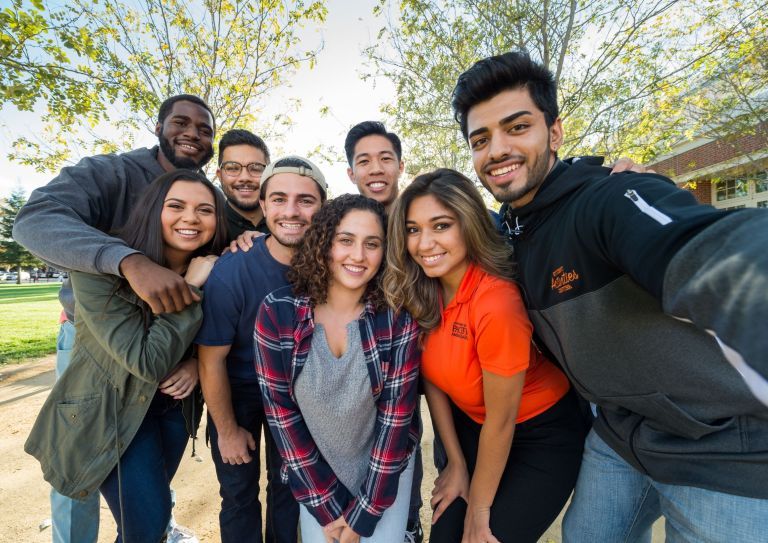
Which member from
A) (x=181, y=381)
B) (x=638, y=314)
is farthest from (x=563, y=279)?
(x=181, y=381)

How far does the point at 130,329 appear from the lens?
2143mm

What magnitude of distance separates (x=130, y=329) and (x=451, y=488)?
2.21m

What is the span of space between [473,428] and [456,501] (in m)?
0.47

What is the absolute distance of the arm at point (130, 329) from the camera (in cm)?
209

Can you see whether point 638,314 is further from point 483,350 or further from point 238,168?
point 238,168

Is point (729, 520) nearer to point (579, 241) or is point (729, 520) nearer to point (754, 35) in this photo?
point (579, 241)

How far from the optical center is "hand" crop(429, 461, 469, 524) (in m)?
2.40

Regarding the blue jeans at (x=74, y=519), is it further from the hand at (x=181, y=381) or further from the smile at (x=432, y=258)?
the smile at (x=432, y=258)

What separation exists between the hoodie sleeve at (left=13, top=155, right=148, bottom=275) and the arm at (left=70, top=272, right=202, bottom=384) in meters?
0.13

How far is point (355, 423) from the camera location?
90.5 inches

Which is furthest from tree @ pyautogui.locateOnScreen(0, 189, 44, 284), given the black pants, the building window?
the building window

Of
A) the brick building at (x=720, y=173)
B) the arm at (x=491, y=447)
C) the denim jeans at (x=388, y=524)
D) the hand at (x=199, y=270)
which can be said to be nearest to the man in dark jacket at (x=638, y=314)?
the arm at (x=491, y=447)

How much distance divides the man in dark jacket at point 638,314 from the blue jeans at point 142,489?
2.51 meters

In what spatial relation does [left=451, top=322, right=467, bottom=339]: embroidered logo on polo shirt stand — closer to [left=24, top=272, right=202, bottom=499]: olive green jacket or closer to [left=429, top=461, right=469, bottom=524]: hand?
[left=429, top=461, right=469, bottom=524]: hand
